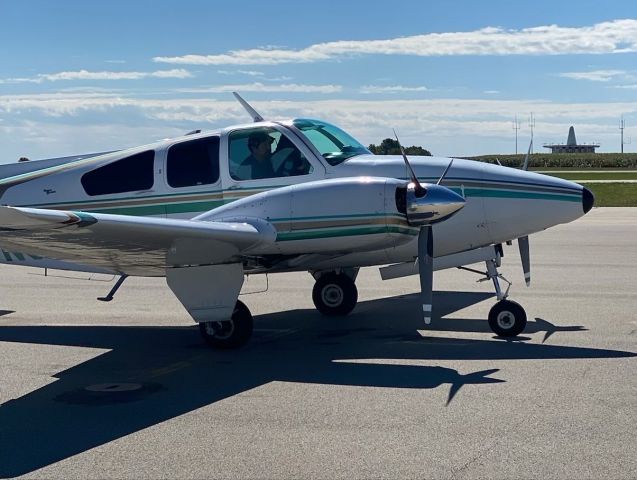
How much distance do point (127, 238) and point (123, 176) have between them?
3.00 meters

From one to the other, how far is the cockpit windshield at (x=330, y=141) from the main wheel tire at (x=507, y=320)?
103 inches

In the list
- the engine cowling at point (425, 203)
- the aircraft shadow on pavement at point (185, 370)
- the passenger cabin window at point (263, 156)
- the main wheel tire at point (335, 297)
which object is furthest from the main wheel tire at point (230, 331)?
the main wheel tire at point (335, 297)

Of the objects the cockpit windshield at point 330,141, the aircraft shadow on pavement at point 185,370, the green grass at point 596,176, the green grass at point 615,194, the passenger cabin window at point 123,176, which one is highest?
the cockpit windshield at point 330,141

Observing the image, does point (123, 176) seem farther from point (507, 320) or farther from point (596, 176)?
point (596, 176)

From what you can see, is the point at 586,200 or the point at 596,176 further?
the point at 596,176

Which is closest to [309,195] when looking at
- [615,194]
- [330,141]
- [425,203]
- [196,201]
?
[425,203]

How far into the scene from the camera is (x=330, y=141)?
36.3 feet

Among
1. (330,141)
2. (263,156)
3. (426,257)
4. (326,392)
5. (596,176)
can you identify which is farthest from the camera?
(596,176)

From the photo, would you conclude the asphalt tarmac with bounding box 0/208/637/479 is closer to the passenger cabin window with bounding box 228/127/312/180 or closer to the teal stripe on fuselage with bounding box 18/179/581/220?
the teal stripe on fuselage with bounding box 18/179/581/220

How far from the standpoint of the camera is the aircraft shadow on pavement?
6957 mm

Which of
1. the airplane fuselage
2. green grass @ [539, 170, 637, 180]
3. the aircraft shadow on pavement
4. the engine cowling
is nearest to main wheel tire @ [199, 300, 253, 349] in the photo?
the aircraft shadow on pavement

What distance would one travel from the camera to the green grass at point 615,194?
40469mm

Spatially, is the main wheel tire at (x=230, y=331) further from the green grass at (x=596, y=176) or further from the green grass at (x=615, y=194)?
the green grass at (x=596, y=176)

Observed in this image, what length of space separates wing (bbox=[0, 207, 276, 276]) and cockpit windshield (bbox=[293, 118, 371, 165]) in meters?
1.77
